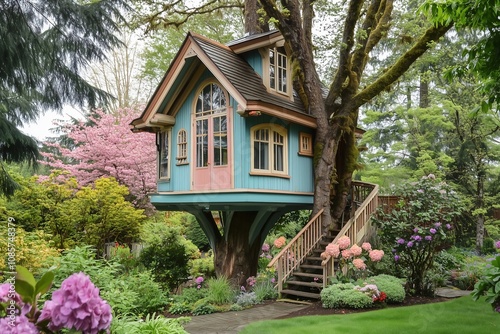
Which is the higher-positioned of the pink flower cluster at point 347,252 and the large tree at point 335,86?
the large tree at point 335,86

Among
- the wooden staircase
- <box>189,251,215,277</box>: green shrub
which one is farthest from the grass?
<box>189,251,215,277</box>: green shrub

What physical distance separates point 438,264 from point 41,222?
12430 mm

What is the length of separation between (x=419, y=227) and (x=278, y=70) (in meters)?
5.40

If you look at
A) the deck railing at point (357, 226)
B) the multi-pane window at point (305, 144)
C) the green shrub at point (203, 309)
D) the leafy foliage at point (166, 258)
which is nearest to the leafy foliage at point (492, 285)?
the deck railing at point (357, 226)

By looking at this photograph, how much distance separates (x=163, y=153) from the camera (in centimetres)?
1197

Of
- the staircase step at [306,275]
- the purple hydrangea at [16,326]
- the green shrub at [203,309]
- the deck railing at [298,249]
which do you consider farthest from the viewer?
the deck railing at [298,249]

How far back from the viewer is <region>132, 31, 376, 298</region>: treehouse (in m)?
10.1

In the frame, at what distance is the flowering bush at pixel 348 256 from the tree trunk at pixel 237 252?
298cm

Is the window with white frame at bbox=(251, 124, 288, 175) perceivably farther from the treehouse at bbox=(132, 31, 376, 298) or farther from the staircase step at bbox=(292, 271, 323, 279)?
the staircase step at bbox=(292, 271, 323, 279)

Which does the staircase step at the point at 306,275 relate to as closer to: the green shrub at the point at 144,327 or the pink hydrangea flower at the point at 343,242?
the pink hydrangea flower at the point at 343,242

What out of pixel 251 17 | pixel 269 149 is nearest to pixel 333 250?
pixel 269 149

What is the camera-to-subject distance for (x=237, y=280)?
12.4 metres

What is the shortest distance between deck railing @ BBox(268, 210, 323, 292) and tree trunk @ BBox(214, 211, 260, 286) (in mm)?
1649

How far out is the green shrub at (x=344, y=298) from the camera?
8969 mm
